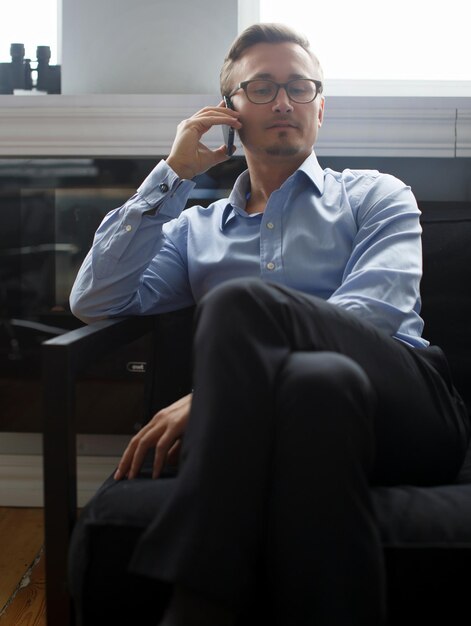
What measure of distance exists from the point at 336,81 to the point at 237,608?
6.30 ft

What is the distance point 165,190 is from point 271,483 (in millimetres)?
827

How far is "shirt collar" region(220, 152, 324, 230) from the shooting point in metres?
1.67

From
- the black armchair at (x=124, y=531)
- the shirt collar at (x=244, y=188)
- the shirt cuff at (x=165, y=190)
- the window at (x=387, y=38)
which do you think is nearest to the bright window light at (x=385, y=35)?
the window at (x=387, y=38)

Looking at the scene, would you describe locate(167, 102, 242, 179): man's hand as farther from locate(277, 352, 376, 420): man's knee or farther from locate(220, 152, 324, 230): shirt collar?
locate(277, 352, 376, 420): man's knee

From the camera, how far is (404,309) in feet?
4.49

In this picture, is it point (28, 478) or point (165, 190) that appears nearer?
point (165, 190)

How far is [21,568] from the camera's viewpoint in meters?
1.85

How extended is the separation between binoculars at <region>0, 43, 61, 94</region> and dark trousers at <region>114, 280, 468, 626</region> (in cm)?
156

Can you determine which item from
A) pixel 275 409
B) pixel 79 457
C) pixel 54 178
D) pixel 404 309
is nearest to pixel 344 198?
pixel 404 309

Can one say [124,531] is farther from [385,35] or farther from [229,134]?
[385,35]

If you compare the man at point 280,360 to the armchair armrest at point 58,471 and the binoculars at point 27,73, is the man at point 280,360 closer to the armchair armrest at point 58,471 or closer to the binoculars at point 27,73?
the armchair armrest at point 58,471

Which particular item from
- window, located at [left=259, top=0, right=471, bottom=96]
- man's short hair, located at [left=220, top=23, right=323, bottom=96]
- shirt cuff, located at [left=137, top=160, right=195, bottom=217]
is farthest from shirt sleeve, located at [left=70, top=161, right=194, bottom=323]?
window, located at [left=259, top=0, right=471, bottom=96]

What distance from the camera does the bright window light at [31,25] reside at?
2.47m

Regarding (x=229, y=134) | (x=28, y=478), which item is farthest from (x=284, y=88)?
(x=28, y=478)
